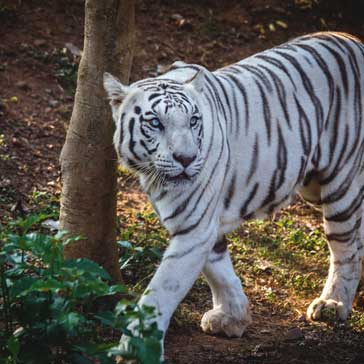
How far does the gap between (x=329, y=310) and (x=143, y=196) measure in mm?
2060

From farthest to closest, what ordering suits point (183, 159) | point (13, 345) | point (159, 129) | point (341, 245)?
point (341, 245) → point (159, 129) → point (183, 159) → point (13, 345)

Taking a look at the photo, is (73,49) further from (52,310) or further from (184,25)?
(52,310)

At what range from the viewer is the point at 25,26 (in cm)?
805

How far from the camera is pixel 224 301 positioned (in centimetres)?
482

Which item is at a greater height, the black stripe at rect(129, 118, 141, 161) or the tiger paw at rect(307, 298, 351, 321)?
the black stripe at rect(129, 118, 141, 161)

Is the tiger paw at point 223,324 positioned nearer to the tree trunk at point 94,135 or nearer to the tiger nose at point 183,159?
the tree trunk at point 94,135

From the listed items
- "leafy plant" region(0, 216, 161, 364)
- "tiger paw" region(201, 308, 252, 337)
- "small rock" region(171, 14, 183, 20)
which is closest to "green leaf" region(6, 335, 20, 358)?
"leafy plant" region(0, 216, 161, 364)

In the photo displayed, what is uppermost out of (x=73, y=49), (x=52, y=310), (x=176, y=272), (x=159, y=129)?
(x=73, y=49)

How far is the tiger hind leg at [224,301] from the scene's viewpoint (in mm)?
4742

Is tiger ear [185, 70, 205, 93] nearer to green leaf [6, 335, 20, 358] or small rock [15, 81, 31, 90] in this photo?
green leaf [6, 335, 20, 358]

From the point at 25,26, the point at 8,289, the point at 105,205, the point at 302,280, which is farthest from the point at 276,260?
the point at 25,26

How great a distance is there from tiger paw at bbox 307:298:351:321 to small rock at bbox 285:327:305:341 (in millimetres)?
328

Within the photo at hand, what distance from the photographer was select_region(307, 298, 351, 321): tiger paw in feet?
16.6

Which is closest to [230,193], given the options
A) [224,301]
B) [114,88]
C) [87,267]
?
[224,301]
